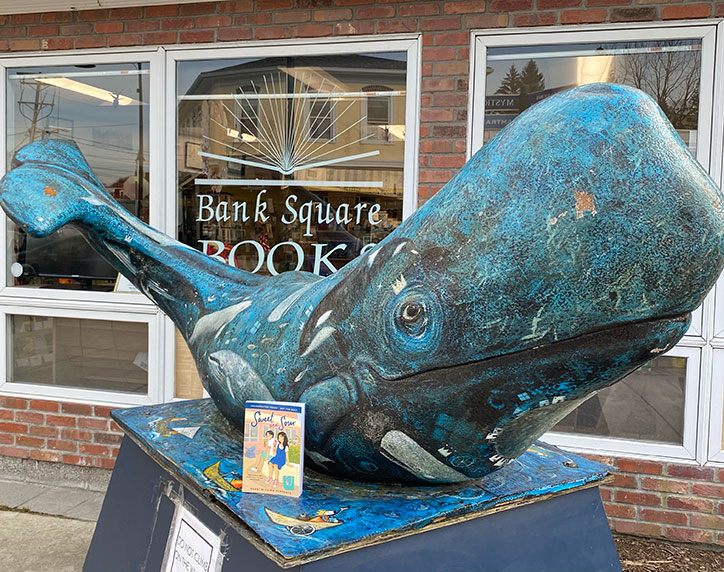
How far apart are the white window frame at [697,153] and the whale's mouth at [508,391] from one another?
243 centimetres

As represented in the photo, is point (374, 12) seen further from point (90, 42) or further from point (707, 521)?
point (707, 521)

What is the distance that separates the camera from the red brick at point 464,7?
3.36 metres

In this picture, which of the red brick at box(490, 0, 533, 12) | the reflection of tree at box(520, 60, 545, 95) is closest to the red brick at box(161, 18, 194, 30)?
the red brick at box(490, 0, 533, 12)

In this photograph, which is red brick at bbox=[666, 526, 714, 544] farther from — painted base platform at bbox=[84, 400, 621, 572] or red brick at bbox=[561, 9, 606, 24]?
red brick at bbox=[561, 9, 606, 24]

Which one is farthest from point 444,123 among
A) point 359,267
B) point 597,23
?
point 359,267

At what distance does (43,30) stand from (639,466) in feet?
15.1

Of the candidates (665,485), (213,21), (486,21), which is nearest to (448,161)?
(486,21)

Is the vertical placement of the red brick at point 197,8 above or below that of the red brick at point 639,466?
above

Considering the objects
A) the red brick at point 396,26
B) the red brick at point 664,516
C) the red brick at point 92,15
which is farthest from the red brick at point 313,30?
the red brick at point 664,516

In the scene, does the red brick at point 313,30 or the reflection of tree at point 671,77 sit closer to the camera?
the reflection of tree at point 671,77

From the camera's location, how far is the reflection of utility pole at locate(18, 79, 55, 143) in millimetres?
4121

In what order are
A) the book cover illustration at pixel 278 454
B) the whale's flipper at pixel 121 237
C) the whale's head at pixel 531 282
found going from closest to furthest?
1. the whale's head at pixel 531 282
2. the book cover illustration at pixel 278 454
3. the whale's flipper at pixel 121 237

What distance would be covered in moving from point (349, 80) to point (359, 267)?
107 inches

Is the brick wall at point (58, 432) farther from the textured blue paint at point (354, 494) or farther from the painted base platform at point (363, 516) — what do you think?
the textured blue paint at point (354, 494)
